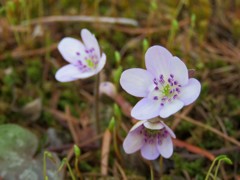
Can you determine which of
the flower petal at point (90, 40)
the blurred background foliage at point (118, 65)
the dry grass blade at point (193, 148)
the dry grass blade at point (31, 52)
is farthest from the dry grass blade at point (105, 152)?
the dry grass blade at point (31, 52)

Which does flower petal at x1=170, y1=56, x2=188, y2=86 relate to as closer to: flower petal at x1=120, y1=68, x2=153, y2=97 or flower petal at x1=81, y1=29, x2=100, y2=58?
flower petal at x1=120, y1=68, x2=153, y2=97

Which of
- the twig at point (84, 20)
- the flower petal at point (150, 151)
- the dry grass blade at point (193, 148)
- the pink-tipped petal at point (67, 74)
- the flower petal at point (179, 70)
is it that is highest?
the flower petal at point (179, 70)

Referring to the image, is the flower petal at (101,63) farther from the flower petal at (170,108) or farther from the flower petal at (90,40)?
the flower petal at (170,108)

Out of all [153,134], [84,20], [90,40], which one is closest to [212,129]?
[153,134]

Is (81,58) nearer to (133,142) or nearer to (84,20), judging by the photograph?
(133,142)

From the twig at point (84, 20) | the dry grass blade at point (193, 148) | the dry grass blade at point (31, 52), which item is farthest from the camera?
the twig at point (84, 20)

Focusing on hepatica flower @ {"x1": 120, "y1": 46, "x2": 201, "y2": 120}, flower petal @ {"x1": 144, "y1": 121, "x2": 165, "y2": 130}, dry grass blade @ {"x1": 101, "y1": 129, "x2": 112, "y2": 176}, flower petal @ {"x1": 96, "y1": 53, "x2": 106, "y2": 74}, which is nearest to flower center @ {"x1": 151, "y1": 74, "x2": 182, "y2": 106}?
hepatica flower @ {"x1": 120, "y1": 46, "x2": 201, "y2": 120}
